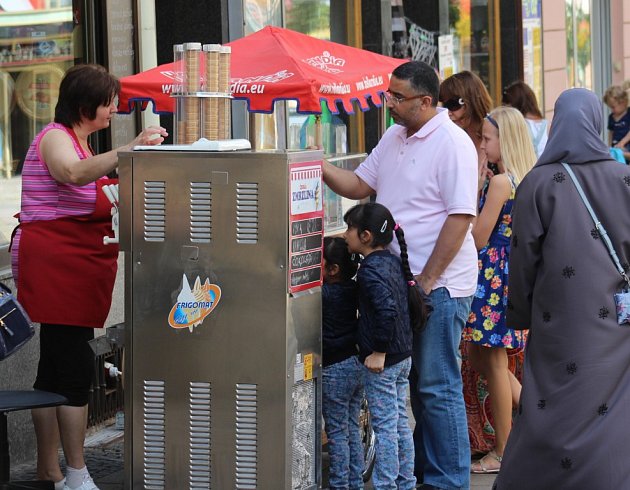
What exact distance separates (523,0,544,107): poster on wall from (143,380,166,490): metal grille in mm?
11745

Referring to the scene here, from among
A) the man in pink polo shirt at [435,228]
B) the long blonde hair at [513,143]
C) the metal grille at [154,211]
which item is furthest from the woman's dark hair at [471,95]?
the metal grille at [154,211]

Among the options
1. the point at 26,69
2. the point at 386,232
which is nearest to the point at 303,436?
the point at 386,232

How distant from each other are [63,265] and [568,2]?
587 inches

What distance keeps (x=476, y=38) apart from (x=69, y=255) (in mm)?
10543

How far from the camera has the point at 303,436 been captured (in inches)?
186

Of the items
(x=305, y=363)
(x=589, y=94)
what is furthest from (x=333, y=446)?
(x=589, y=94)

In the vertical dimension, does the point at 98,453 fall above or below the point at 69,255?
below

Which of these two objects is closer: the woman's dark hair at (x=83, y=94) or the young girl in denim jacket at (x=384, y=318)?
the young girl in denim jacket at (x=384, y=318)

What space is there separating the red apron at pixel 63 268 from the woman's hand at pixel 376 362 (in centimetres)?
123

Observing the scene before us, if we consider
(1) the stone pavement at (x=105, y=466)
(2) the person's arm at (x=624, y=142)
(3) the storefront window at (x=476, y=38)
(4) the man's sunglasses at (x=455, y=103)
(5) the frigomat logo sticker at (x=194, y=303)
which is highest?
(3) the storefront window at (x=476, y=38)

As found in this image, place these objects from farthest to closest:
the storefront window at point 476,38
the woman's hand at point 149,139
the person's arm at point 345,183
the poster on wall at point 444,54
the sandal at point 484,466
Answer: the storefront window at point 476,38
the poster on wall at point 444,54
the sandal at point 484,466
the person's arm at point 345,183
the woman's hand at point 149,139

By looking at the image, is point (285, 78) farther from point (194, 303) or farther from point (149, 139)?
point (194, 303)

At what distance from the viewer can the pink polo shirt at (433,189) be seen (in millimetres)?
5180

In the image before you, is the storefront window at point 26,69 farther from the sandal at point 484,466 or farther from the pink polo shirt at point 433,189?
the sandal at point 484,466
